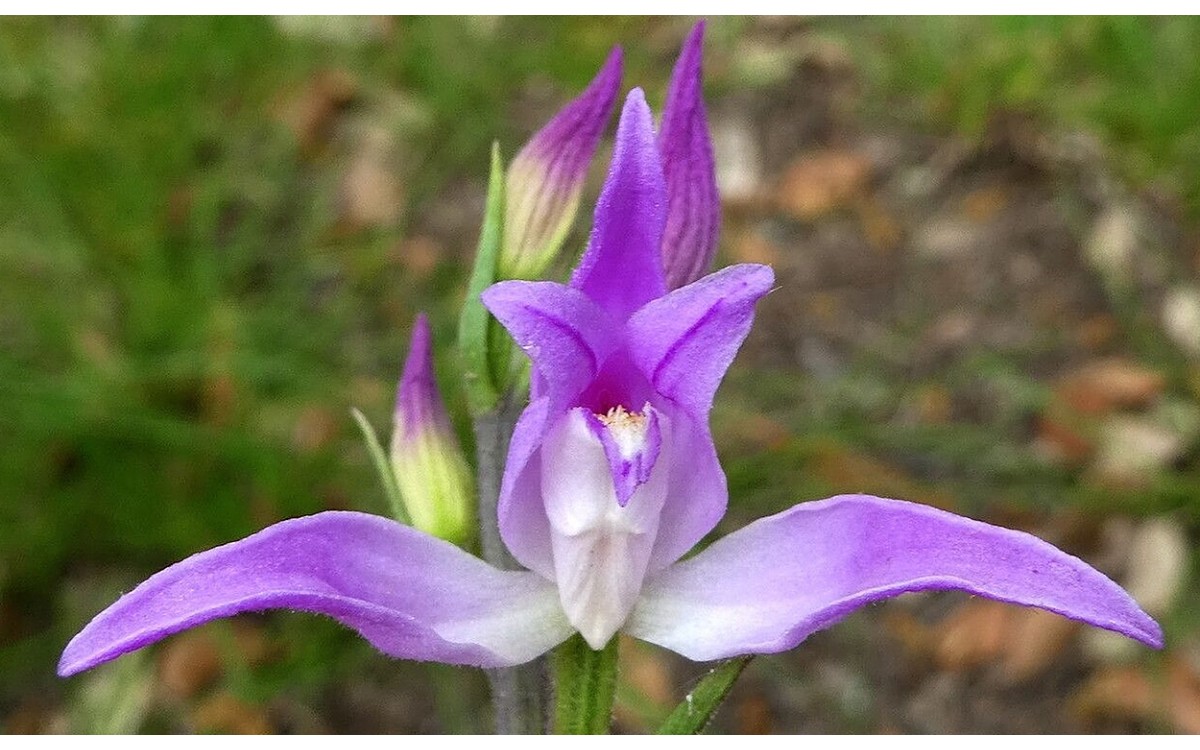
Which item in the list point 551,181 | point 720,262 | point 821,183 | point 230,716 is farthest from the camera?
point 821,183

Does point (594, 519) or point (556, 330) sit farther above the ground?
point (556, 330)

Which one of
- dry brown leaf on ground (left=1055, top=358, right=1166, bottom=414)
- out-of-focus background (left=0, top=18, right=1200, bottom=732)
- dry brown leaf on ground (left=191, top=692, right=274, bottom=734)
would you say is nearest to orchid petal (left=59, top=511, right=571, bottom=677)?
out-of-focus background (left=0, top=18, right=1200, bottom=732)

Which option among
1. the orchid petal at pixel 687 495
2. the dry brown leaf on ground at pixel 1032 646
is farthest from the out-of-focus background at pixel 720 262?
the orchid petal at pixel 687 495

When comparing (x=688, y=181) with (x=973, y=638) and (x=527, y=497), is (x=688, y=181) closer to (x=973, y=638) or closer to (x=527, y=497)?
(x=527, y=497)

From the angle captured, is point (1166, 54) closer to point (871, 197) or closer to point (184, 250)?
point (871, 197)

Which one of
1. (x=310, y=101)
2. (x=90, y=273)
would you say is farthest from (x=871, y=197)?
(x=90, y=273)

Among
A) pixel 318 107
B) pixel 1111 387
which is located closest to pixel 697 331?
pixel 1111 387

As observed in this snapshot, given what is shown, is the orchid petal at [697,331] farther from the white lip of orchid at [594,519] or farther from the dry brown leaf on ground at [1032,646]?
the dry brown leaf on ground at [1032,646]
